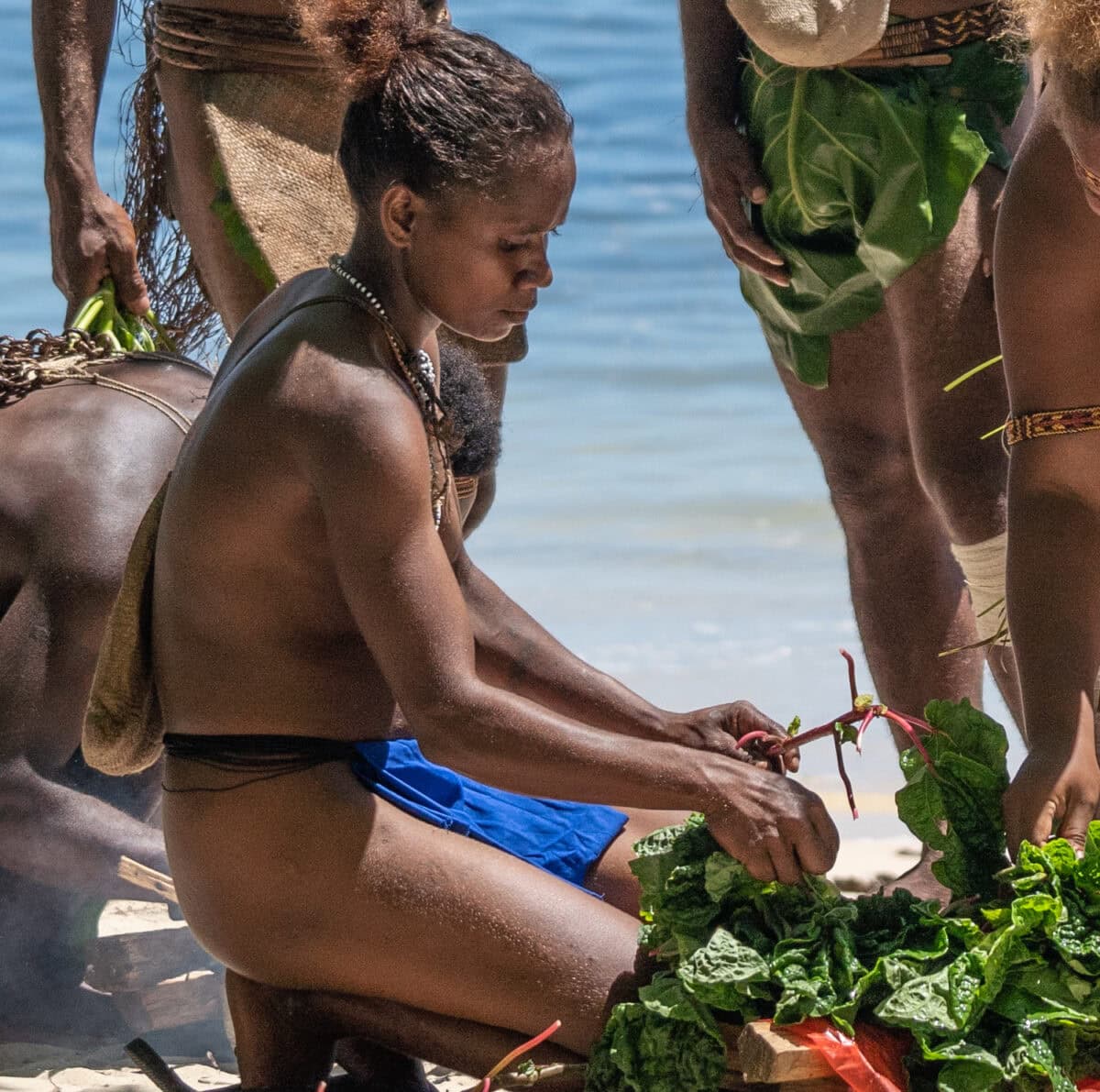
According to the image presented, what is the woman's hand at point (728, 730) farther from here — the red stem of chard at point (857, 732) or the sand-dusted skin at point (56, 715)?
the sand-dusted skin at point (56, 715)

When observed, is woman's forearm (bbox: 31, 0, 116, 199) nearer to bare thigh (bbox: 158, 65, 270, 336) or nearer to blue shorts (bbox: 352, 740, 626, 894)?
bare thigh (bbox: 158, 65, 270, 336)

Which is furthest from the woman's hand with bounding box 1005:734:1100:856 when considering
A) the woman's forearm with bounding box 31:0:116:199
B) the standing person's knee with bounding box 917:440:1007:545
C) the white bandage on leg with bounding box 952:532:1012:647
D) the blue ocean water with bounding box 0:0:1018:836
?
the blue ocean water with bounding box 0:0:1018:836

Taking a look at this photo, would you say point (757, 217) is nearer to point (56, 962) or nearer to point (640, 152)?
point (56, 962)

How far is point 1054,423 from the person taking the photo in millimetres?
2521

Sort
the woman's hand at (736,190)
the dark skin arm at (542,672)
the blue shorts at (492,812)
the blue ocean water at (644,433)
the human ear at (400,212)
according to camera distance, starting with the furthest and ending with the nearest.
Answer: the blue ocean water at (644,433)
the woman's hand at (736,190)
the dark skin arm at (542,672)
the blue shorts at (492,812)
the human ear at (400,212)

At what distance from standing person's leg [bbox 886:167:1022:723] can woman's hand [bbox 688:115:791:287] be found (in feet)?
0.95

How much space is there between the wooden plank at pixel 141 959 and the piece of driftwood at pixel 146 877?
0.75 feet

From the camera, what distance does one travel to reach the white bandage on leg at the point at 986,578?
10.5ft

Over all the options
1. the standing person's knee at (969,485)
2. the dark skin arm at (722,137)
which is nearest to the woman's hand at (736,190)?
the dark skin arm at (722,137)

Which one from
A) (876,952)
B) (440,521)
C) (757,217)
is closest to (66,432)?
(440,521)

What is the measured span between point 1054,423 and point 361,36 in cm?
106

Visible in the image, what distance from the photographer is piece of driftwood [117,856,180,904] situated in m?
3.39

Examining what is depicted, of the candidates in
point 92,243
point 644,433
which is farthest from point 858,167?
point 644,433

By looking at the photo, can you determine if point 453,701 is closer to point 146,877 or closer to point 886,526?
point 146,877
